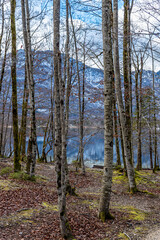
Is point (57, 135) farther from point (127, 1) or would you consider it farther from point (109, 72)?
point (127, 1)

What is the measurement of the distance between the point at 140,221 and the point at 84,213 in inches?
67.4

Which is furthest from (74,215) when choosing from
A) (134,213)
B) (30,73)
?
(30,73)

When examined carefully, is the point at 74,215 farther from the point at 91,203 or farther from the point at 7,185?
the point at 7,185

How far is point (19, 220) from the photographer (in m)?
5.02

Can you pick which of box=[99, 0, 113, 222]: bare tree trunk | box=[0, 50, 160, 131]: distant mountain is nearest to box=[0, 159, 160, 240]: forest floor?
box=[99, 0, 113, 222]: bare tree trunk

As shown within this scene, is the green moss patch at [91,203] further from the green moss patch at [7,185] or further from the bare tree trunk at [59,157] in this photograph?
the green moss patch at [7,185]

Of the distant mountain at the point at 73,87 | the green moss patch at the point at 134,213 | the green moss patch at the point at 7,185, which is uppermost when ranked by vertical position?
the distant mountain at the point at 73,87

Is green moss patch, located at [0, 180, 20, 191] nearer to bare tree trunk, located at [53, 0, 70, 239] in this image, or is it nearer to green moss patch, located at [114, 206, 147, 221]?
bare tree trunk, located at [53, 0, 70, 239]

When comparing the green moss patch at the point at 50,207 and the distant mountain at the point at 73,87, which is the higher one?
the distant mountain at the point at 73,87

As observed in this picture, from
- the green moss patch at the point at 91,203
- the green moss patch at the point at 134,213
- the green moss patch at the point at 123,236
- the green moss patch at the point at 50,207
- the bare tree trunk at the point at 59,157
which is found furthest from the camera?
the green moss patch at the point at 91,203

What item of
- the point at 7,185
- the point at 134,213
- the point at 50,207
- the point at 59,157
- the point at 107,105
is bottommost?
the point at 134,213

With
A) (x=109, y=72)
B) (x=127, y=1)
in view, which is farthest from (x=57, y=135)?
(x=127, y=1)

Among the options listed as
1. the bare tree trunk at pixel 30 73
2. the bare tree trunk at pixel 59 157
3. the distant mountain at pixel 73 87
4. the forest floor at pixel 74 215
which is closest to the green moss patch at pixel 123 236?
the forest floor at pixel 74 215

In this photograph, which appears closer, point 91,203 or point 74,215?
point 74,215
